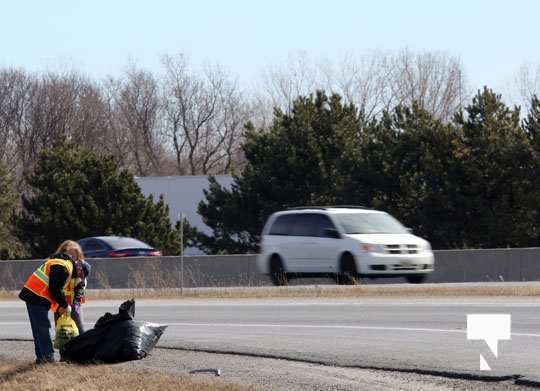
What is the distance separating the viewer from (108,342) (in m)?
13.2

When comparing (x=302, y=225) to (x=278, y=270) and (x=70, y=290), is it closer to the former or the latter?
(x=278, y=270)

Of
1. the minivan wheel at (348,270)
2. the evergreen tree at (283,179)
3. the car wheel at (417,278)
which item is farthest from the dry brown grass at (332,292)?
the evergreen tree at (283,179)

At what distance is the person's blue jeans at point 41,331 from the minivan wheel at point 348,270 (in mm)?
14683

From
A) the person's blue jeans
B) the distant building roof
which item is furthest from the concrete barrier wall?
the distant building roof

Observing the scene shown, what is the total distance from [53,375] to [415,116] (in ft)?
110

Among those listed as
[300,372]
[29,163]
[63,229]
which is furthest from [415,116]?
[29,163]

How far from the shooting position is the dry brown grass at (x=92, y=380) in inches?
446

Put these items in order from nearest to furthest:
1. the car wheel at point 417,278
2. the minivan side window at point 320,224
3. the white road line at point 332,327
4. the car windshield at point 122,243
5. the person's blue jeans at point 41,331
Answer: the person's blue jeans at point 41,331 < the white road line at point 332,327 < the minivan side window at point 320,224 < the car wheel at point 417,278 < the car windshield at point 122,243

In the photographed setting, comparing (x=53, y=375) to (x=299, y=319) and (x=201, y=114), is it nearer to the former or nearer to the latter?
(x=299, y=319)

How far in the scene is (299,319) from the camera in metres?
19.7

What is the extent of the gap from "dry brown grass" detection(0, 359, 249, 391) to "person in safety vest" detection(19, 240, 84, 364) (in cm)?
27

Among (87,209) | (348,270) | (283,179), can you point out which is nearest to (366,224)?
(348,270)

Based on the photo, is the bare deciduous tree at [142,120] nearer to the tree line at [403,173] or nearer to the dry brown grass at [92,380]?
the tree line at [403,173]

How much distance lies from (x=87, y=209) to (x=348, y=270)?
21.1m
